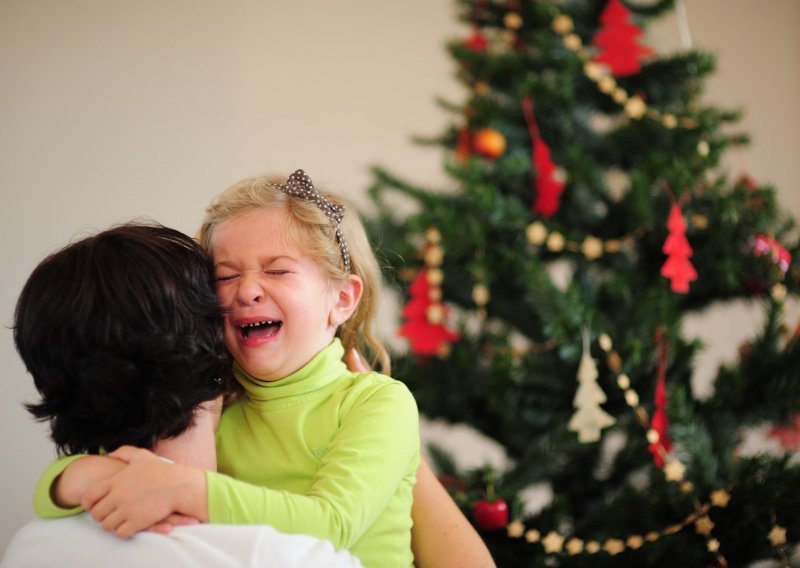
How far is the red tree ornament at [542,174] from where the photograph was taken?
Result: 5.23ft

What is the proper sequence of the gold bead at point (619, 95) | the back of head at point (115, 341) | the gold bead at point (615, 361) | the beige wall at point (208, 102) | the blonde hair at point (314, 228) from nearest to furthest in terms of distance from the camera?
1. the back of head at point (115, 341)
2. the blonde hair at point (314, 228)
3. the gold bead at point (615, 361)
4. the gold bead at point (619, 95)
5. the beige wall at point (208, 102)

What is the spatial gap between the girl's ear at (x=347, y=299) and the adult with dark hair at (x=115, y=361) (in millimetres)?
305

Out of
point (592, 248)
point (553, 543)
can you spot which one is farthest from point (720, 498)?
point (592, 248)

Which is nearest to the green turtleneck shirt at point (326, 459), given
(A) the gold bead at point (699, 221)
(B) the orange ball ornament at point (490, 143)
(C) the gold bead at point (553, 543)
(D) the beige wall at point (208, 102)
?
(C) the gold bead at point (553, 543)

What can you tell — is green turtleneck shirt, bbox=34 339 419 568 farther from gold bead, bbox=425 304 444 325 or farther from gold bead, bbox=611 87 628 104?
gold bead, bbox=611 87 628 104

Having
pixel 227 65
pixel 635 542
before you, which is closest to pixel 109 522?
pixel 635 542

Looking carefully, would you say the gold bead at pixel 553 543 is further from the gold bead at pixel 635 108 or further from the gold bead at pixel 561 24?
the gold bead at pixel 561 24

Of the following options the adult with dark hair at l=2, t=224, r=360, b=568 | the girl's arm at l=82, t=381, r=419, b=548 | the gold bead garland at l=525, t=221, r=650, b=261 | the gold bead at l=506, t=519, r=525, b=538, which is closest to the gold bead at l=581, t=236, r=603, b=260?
the gold bead garland at l=525, t=221, r=650, b=261

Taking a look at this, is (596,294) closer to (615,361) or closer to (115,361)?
(615,361)

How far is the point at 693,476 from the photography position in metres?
1.43

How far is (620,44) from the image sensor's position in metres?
1.60

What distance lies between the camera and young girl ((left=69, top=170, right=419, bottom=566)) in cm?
92

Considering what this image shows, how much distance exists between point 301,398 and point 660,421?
727 mm

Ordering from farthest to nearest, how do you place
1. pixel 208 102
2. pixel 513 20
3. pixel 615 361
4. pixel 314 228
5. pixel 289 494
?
pixel 208 102
pixel 513 20
pixel 615 361
pixel 314 228
pixel 289 494
